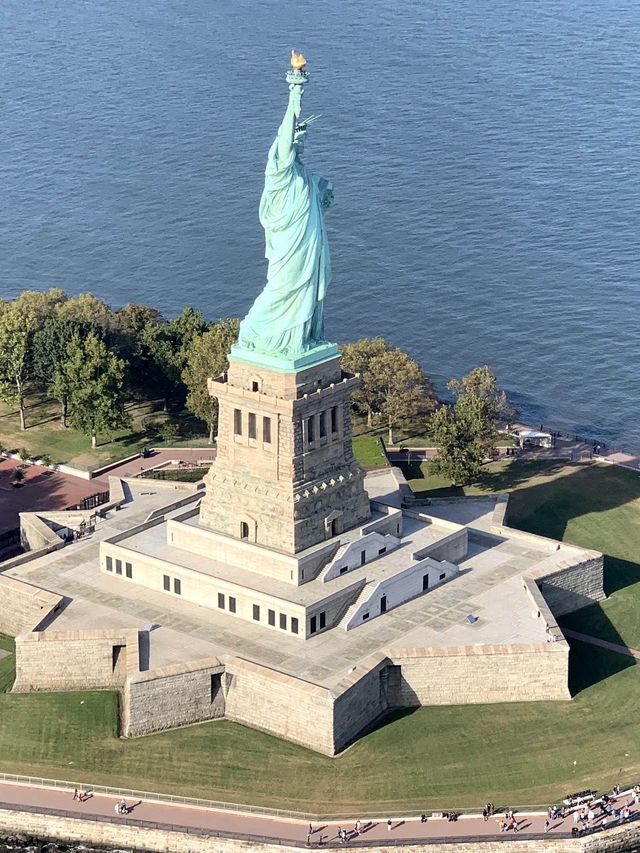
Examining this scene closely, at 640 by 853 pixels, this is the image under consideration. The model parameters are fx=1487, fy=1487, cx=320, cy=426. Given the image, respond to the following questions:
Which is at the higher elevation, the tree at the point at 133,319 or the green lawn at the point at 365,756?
the tree at the point at 133,319

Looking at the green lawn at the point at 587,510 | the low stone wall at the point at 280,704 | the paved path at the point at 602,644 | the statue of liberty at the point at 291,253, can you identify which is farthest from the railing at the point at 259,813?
the statue of liberty at the point at 291,253

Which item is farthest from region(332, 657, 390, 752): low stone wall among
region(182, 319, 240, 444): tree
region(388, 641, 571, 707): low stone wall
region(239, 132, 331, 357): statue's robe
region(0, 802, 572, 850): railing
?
region(182, 319, 240, 444): tree

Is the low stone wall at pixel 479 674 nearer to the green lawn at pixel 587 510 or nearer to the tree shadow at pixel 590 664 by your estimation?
the tree shadow at pixel 590 664

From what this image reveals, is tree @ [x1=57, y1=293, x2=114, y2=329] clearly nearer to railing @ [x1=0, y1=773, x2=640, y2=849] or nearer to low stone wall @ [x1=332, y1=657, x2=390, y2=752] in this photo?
low stone wall @ [x1=332, y1=657, x2=390, y2=752]

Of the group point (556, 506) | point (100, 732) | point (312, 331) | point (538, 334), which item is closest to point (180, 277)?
point (538, 334)

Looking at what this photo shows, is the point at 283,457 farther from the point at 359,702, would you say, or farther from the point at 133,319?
the point at 133,319

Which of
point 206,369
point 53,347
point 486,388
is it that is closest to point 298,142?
point 206,369
